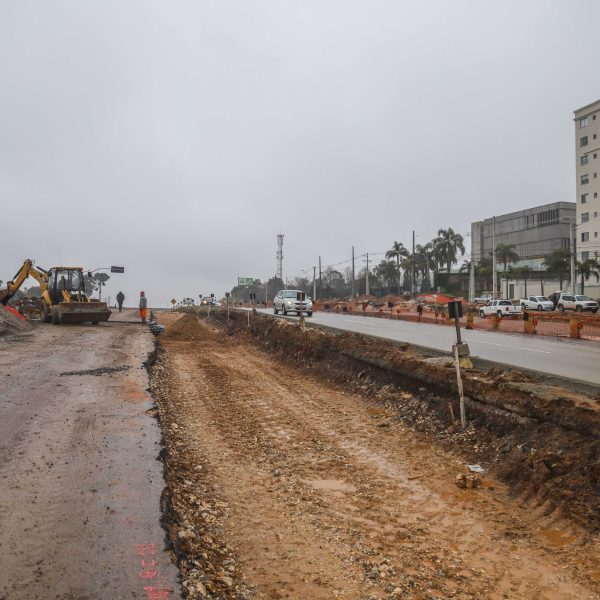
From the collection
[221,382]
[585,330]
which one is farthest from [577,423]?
[585,330]

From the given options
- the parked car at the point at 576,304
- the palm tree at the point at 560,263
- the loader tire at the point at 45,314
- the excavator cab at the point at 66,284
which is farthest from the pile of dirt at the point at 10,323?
the palm tree at the point at 560,263

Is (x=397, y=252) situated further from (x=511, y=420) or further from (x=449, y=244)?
(x=511, y=420)

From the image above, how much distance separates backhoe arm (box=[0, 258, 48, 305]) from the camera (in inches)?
1096

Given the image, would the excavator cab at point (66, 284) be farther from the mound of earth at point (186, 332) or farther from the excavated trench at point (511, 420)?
the excavated trench at point (511, 420)

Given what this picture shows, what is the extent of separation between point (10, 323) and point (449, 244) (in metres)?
90.2

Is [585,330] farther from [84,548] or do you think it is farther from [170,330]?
[84,548]

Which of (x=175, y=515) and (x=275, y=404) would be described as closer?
(x=175, y=515)

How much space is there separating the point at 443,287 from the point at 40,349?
92.5m

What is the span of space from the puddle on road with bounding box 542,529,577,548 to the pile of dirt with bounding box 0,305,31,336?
70.8 ft

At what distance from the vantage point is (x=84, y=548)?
13.2 ft

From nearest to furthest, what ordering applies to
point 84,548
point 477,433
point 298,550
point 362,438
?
point 84,548, point 298,550, point 477,433, point 362,438

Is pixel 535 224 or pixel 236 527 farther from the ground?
pixel 535 224

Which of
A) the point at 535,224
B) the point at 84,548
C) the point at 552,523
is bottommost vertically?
the point at 552,523

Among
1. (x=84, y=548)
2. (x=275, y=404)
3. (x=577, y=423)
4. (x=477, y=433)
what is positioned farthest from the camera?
(x=275, y=404)
